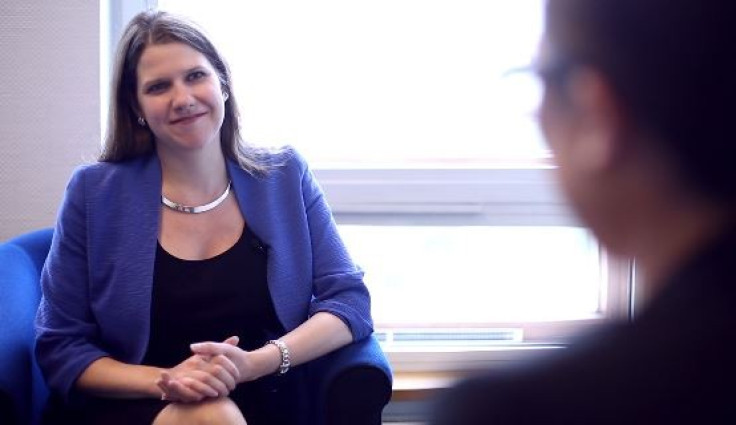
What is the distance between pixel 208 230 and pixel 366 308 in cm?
41

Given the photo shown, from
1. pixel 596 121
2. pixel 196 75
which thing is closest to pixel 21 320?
pixel 196 75

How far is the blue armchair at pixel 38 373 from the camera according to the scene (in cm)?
172

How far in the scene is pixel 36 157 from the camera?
2.40 metres

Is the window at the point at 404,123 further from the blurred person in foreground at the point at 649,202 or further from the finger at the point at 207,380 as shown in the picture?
the blurred person in foreground at the point at 649,202

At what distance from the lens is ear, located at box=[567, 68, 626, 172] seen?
0.39 metres

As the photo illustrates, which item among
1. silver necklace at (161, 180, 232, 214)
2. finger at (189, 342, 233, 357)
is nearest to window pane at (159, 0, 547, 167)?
silver necklace at (161, 180, 232, 214)

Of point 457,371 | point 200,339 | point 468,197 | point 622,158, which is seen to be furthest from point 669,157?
point 468,197

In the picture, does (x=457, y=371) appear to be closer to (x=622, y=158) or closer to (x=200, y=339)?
(x=622, y=158)

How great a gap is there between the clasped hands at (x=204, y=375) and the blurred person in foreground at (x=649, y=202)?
1339 millimetres

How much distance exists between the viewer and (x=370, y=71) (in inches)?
102

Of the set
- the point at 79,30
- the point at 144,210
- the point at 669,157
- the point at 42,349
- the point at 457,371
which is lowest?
the point at 42,349

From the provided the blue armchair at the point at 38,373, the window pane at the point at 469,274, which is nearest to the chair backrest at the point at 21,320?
the blue armchair at the point at 38,373

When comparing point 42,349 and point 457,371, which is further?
point 42,349

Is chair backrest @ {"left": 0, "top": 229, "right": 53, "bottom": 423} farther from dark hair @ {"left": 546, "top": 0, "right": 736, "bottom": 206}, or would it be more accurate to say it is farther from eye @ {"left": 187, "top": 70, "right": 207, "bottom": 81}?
dark hair @ {"left": 546, "top": 0, "right": 736, "bottom": 206}
